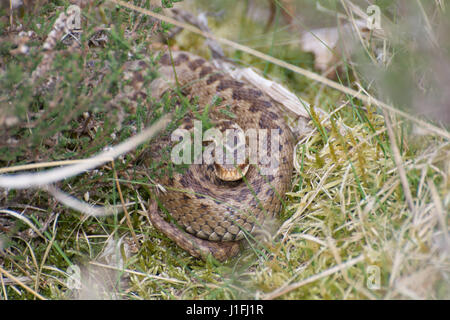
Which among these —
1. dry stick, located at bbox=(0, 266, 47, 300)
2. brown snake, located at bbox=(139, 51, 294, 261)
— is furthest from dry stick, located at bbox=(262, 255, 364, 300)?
dry stick, located at bbox=(0, 266, 47, 300)

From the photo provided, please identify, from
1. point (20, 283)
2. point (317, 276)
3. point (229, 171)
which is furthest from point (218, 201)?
point (20, 283)

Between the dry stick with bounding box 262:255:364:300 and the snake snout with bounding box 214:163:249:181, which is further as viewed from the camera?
the snake snout with bounding box 214:163:249:181

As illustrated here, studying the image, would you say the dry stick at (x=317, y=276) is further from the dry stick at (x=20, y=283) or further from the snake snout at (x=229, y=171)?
the dry stick at (x=20, y=283)

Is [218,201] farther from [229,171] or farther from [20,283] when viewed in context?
[20,283]

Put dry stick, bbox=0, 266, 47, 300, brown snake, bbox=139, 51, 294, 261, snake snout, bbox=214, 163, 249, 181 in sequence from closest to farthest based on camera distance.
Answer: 1. dry stick, bbox=0, 266, 47, 300
2. brown snake, bbox=139, 51, 294, 261
3. snake snout, bbox=214, 163, 249, 181

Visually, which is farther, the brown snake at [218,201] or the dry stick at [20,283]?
the brown snake at [218,201]

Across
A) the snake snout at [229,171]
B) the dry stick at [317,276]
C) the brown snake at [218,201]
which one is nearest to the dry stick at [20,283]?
the brown snake at [218,201]

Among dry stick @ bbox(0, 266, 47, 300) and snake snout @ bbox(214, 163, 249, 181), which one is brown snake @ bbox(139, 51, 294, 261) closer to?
snake snout @ bbox(214, 163, 249, 181)

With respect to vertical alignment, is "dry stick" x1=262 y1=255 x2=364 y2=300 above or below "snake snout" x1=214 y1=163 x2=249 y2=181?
below

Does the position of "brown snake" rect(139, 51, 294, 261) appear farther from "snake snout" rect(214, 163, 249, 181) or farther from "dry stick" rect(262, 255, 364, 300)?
"dry stick" rect(262, 255, 364, 300)

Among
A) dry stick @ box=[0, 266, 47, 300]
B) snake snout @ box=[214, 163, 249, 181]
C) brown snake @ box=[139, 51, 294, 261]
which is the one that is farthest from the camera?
snake snout @ box=[214, 163, 249, 181]
